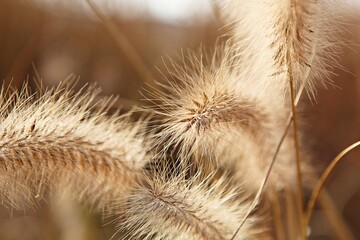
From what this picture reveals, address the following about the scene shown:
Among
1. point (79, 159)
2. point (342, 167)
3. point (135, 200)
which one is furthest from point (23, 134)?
point (342, 167)

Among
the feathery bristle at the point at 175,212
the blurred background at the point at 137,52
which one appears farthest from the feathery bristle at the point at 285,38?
the blurred background at the point at 137,52

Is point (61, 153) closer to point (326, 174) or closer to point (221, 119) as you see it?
point (221, 119)

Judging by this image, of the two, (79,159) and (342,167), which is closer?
(79,159)

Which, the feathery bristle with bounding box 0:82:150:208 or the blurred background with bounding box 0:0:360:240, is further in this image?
the blurred background with bounding box 0:0:360:240

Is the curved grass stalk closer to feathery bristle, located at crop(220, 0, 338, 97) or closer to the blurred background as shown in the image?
feathery bristle, located at crop(220, 0, 338, 97)

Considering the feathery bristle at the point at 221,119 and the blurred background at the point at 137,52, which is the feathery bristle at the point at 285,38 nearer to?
the feathery bristle at the point at 221,119

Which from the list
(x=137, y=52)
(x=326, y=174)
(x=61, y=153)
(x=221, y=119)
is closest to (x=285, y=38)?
(x=221, y=119)

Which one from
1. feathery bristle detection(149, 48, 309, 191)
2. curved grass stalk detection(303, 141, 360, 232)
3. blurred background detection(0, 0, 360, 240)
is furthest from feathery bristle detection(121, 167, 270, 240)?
blurred background detection(0, 0, 360, 240)

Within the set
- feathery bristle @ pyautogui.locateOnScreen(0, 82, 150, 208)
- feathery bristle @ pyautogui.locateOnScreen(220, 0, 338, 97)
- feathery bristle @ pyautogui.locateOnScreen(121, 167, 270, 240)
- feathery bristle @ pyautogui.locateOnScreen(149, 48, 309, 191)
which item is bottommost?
feathery bristle @ pyautogui.locateOnScreen(121, 167, 270, 240)

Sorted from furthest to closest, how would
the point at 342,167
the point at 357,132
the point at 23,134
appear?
the point at 342,167 < the point at 357,132 < the point at 23,134

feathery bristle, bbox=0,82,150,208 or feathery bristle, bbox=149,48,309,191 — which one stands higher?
feathery bristle, bbox=149,48,309,191

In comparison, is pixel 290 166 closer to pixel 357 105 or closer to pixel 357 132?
pixel 357 132
